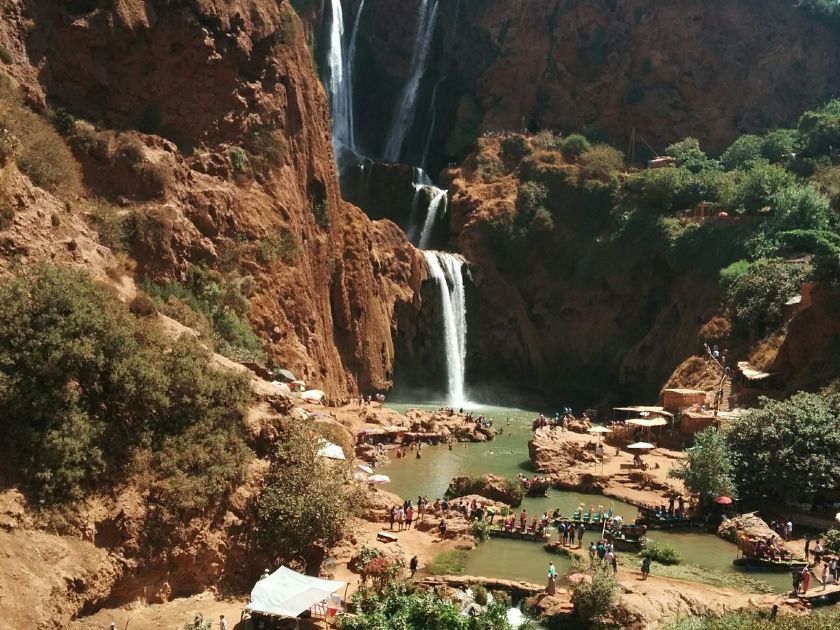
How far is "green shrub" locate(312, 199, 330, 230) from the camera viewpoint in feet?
152

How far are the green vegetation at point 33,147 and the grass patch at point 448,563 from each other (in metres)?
17.4

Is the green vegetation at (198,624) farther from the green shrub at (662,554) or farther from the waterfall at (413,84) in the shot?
the waterfall at (413,84)

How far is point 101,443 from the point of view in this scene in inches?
745

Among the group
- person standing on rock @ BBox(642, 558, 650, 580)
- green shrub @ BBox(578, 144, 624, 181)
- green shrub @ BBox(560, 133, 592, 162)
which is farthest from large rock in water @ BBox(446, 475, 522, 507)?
green shrub @ BBox(560, 133, 592, 162)

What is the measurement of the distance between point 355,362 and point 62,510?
31.0m

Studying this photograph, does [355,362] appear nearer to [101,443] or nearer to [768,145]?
[101,443]

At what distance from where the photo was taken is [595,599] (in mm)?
19250

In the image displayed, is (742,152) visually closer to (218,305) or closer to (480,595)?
(218,305)

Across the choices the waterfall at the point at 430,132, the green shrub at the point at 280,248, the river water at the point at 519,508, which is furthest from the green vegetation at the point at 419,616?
the waterfall at the point at 430,132

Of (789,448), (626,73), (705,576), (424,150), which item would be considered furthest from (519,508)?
(626,73)

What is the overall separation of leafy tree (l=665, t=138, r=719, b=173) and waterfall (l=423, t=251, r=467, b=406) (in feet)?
69.8

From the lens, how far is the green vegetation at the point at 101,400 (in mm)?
17719

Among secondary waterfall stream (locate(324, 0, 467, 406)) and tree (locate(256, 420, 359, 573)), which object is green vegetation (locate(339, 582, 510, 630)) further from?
secondary waterfall stream (locate(324, 0, 467, 406))

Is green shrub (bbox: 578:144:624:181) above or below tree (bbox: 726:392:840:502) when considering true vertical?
above
